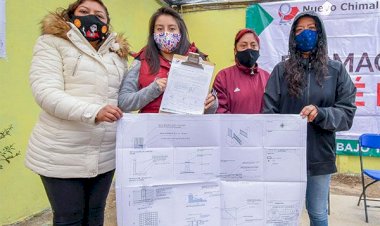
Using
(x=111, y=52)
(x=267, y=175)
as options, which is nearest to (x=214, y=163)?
(x=267, y=175)

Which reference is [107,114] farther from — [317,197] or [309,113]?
[317,197]

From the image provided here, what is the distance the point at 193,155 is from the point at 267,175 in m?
0.38

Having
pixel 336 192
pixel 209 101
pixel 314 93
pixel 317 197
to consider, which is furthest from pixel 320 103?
pixel 336 192

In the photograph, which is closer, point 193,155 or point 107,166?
point 193,155

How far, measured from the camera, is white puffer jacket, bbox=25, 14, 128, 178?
167 cm

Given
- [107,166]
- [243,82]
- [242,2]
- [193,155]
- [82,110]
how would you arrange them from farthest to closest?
[242,2], [243,82], [107,166], [193,155], [82,110]

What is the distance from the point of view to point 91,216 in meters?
1.92

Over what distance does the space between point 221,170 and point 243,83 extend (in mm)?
1045

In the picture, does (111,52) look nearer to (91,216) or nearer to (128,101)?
(128,101)

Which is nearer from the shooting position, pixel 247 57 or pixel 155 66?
pixel 155 66

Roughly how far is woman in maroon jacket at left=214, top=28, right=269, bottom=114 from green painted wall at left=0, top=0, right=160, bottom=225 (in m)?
1.84

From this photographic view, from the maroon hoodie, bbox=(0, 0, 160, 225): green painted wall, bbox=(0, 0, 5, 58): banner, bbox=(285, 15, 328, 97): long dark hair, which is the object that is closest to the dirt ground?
bbox=(0, 0, 160, 225): green painted wall

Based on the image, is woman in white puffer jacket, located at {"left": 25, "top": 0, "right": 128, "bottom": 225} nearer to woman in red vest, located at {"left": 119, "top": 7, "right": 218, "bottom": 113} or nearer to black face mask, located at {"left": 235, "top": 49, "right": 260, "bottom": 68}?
woman in red vest, located at {"left": 119, "top": 7, "right": 218, "bottom": 113}

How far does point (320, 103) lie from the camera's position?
203 centimetres
